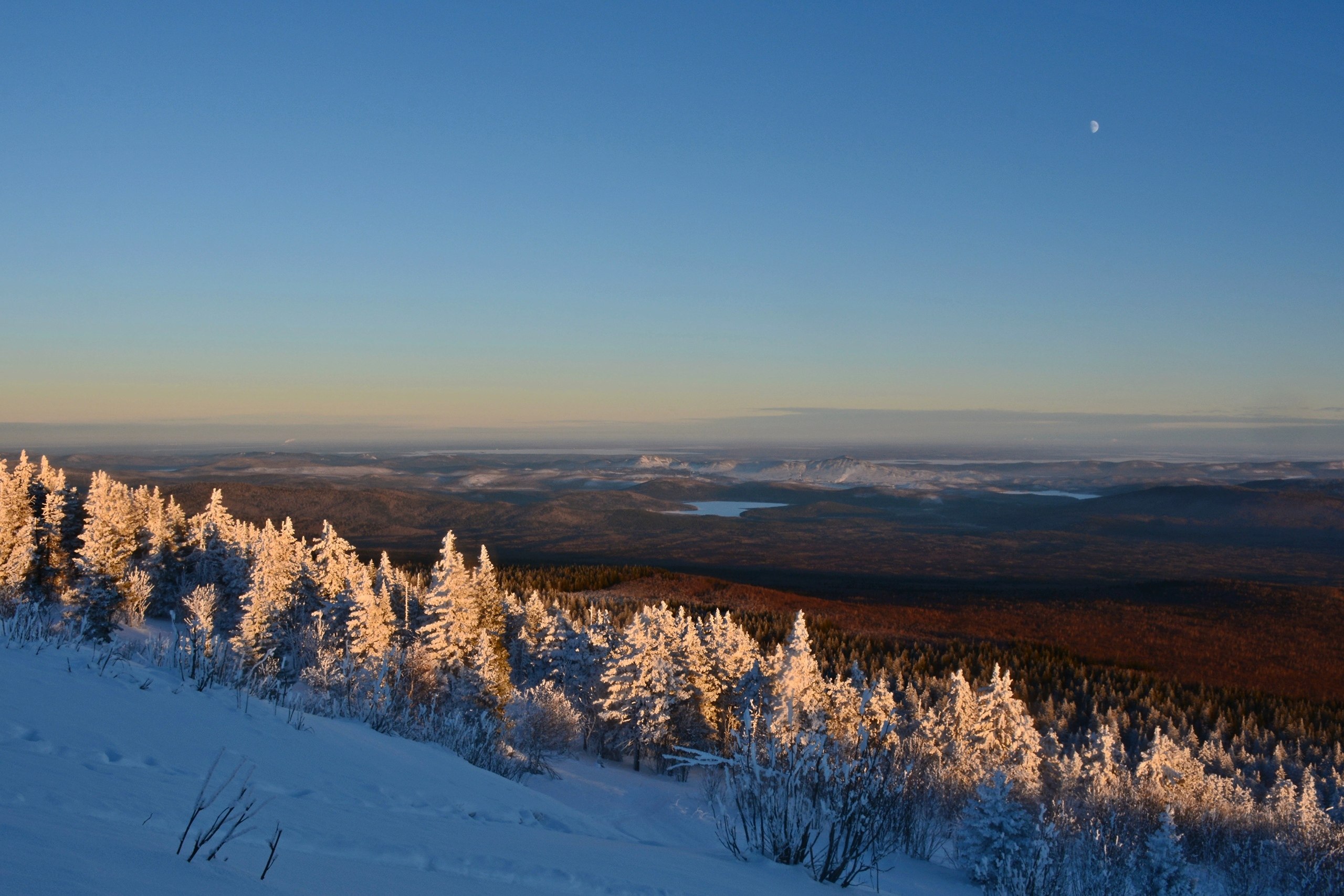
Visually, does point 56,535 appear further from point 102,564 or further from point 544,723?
point 544,723

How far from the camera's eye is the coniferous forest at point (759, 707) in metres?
10.8

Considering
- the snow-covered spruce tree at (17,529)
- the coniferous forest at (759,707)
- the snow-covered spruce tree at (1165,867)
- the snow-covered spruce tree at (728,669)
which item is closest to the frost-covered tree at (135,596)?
the coniferous forest at (759,707)

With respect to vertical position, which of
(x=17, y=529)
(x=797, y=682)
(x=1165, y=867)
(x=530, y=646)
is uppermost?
(x=17, y=529)

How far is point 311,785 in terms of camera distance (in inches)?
279

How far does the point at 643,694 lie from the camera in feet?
99.9

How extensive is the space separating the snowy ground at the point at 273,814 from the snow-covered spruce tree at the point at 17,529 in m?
24.1

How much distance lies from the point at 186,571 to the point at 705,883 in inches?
1782

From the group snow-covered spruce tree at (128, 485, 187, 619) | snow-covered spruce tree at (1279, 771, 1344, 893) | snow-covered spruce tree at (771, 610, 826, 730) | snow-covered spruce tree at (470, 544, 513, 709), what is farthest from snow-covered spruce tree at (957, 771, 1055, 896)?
snow-covered spruce tree at (128, 485, 187, 619)

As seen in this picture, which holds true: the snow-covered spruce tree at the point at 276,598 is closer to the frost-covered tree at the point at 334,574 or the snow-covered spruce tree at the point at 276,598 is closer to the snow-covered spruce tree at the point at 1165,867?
the frost-covered tree at the point at 334,574

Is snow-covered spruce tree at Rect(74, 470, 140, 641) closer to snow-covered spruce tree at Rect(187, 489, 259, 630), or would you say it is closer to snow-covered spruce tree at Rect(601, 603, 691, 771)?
snow-covered spruce tree at Rect(187, 489, 259, 630)

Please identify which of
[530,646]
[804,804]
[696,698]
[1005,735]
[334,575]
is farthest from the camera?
[530,646]

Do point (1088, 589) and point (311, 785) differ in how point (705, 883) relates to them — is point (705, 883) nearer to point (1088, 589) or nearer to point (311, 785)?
point (311, 785)

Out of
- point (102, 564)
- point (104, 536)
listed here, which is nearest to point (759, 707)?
point (102, 564)

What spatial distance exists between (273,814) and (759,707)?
477 inches
